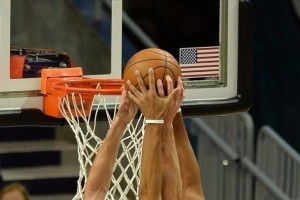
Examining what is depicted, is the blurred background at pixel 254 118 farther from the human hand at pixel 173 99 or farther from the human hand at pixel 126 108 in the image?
the human hand at pixel 173 99

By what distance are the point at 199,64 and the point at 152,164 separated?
1.41 metres

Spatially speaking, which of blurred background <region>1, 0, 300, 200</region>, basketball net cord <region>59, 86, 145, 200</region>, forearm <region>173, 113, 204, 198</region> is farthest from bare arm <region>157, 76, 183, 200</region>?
blurred background <region>1, 0, 300, 200</region>

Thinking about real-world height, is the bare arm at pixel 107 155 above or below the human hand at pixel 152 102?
below

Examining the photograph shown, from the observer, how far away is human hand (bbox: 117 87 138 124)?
1972 mm

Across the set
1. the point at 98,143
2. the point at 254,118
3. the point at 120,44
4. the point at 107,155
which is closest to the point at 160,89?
the point at 107,155

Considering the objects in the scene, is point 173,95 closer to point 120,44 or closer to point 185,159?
point 185,159

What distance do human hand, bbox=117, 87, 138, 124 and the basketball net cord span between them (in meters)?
0.54

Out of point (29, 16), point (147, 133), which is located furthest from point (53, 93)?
point (147, 133)

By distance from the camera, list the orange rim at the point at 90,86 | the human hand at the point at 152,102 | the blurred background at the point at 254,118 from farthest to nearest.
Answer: the blurred background at the point at 254,118, the orange rim at the point at 90,86, the human hand at the point at 152,102

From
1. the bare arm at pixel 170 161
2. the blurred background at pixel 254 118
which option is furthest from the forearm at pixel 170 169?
the blurred background at pixel 254 118

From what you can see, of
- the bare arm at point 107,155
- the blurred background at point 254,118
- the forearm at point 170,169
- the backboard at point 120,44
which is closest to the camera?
the forearm at point 170,169

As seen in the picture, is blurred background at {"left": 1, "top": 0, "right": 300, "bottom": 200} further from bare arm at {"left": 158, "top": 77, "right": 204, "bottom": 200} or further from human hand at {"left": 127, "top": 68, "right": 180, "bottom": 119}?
human hand at {"left": 127, "top": 68, "right": 180, "bottom": 119}

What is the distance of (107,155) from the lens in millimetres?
2008

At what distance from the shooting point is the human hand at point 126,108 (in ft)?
6.47
